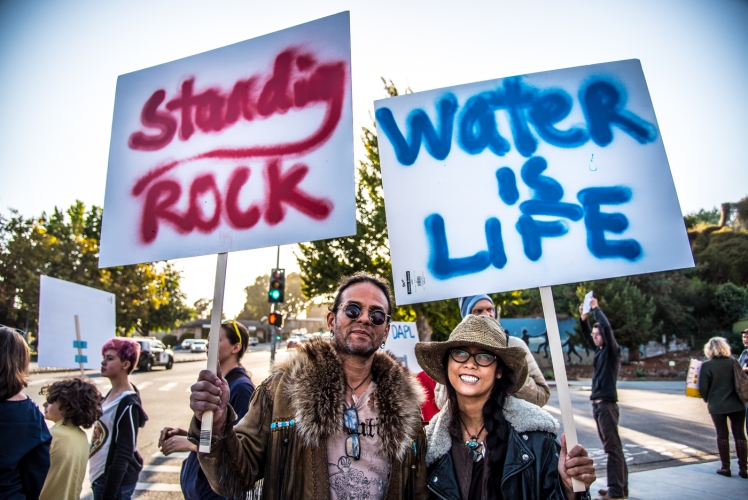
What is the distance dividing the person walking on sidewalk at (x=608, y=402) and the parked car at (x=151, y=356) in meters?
20.1

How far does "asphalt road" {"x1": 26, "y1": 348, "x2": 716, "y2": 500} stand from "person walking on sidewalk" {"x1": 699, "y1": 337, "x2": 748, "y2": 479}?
96cm

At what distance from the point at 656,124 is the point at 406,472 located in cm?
201

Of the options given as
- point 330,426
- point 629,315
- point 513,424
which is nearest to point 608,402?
point 513,424

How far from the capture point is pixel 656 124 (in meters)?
2.36

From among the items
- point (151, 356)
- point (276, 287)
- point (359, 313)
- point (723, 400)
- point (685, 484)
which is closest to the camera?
point (359, 313)

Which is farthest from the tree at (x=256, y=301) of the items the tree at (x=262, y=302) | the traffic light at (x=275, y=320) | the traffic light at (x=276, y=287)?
the traffic light at (x=276, y=287)

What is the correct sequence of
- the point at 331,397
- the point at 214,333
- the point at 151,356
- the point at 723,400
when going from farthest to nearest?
the point at 151,356
the point at 723,400
the point at 331,397
the point at 214,333

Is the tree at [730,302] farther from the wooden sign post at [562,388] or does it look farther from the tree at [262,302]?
the tree at [262,302]

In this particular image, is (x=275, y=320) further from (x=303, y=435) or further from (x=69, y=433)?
(x=303, y=435)

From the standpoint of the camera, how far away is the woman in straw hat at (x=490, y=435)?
75.4 inches

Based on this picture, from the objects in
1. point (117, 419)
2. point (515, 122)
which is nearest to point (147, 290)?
point (117, 419)

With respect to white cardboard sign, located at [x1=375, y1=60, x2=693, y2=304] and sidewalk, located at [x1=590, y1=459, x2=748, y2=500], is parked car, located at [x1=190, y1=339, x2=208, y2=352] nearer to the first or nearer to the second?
sidewalk, located at [x1=590, y1=459, x2=748, y2=500]

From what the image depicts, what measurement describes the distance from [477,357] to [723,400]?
6005 millimetres

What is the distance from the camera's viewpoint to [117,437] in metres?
3.26
